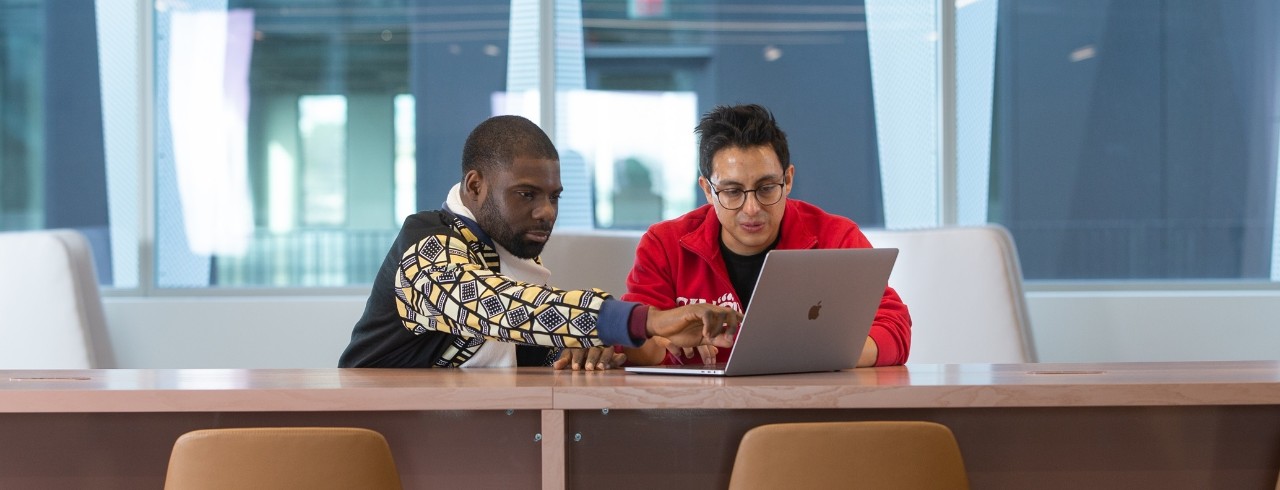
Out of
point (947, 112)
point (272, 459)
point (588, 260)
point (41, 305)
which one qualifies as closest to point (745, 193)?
point (588, 260)

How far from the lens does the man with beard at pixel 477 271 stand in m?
1.82

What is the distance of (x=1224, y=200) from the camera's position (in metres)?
4.23

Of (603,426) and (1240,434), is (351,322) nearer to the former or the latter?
(603,426)

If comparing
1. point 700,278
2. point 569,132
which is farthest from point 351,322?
point 700,278

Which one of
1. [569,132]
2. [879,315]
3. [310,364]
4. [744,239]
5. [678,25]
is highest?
[678,25]

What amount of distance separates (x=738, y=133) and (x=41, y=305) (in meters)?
2.44

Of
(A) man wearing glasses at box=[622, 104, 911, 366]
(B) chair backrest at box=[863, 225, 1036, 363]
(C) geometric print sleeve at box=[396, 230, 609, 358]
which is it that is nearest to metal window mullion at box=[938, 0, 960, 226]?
(B) chair backrest at box=[863, 225, 1036, 363]

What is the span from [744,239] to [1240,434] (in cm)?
104

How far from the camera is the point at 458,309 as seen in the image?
1.84 m

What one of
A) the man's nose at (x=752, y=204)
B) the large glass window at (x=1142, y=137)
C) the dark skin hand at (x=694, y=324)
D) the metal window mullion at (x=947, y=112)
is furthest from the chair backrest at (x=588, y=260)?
the large glass window at (x=1142, y=137)

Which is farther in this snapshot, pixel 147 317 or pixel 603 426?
pixel 147 317

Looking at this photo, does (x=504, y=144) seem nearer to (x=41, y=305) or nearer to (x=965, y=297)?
(x=965, y=297)

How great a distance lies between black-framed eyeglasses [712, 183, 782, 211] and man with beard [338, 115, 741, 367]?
40 centimetres

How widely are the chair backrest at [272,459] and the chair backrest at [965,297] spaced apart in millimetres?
2313
